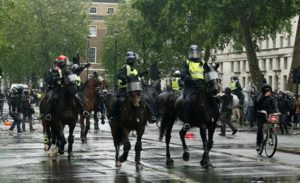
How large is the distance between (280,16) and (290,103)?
52.9 ft

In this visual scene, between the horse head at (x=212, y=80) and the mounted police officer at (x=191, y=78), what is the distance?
257mm

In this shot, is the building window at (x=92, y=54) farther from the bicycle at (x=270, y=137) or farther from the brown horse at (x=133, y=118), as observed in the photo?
the brown horse at (x=133, y=118)

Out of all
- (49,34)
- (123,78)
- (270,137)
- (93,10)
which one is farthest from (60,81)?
(93,10)

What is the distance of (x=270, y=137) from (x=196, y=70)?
3889 mm

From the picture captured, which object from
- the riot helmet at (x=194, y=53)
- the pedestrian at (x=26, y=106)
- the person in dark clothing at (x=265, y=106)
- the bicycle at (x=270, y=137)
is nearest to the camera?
the riot helmet at (x=194, y=53)

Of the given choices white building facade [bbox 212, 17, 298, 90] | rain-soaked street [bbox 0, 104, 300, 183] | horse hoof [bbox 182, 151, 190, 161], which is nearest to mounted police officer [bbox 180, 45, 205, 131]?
horse hoof [bbox 182, 151, 190, 161]

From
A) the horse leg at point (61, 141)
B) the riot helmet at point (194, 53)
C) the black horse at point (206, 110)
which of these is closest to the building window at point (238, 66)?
the horse leg at point (61, 141)

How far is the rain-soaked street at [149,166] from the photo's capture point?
45.1 feet

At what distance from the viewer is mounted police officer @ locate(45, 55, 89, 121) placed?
1784cm

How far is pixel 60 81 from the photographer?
1845 cm

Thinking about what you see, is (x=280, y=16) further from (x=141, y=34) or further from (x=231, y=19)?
(x=141, y=34)

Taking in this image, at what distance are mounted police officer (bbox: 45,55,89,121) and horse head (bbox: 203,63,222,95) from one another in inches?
137

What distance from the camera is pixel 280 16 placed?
49.0 metres

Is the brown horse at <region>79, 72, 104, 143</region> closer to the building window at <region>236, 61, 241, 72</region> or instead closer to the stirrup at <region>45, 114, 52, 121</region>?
the stirrup at <region>45, 114, 52, 121</region>
